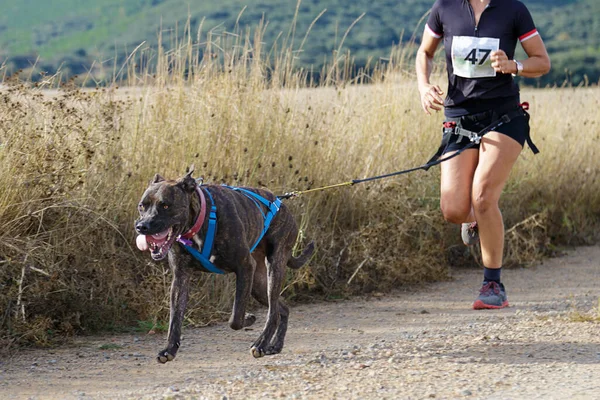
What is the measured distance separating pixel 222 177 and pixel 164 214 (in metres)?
2.69

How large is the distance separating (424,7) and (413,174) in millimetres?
42091

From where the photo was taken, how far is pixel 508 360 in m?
5.37

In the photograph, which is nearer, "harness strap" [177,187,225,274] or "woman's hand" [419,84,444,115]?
"harness strap" [177,187,225,274]

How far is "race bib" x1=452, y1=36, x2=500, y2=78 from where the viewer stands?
6.41 meters

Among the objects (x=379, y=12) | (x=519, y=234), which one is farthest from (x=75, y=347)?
(x=379, y=12)

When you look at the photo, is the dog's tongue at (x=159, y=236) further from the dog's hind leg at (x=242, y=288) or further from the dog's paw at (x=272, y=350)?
the dog's paw at (x=272, y=350)

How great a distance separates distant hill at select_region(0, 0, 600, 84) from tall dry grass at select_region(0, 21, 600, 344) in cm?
2191

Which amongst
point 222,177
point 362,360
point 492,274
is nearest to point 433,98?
point 492,274

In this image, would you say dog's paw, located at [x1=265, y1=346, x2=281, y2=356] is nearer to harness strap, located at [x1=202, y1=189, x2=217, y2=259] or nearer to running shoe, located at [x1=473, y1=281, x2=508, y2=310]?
harness strap, located at [x1=202, y1=189, x2=217, y2=259]

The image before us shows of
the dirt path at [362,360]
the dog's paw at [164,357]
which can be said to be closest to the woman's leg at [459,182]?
the dirt path at [362,360]

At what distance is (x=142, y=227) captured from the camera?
4539mm

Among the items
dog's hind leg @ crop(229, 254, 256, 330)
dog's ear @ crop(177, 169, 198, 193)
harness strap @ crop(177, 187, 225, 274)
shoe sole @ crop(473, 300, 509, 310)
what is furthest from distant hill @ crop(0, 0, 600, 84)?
dog's ear @ crop(177, 169, 198, 193)

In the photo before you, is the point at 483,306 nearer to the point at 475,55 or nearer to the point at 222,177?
the point at 475,55

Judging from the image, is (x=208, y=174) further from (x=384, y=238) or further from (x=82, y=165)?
(x=384, y=238)
